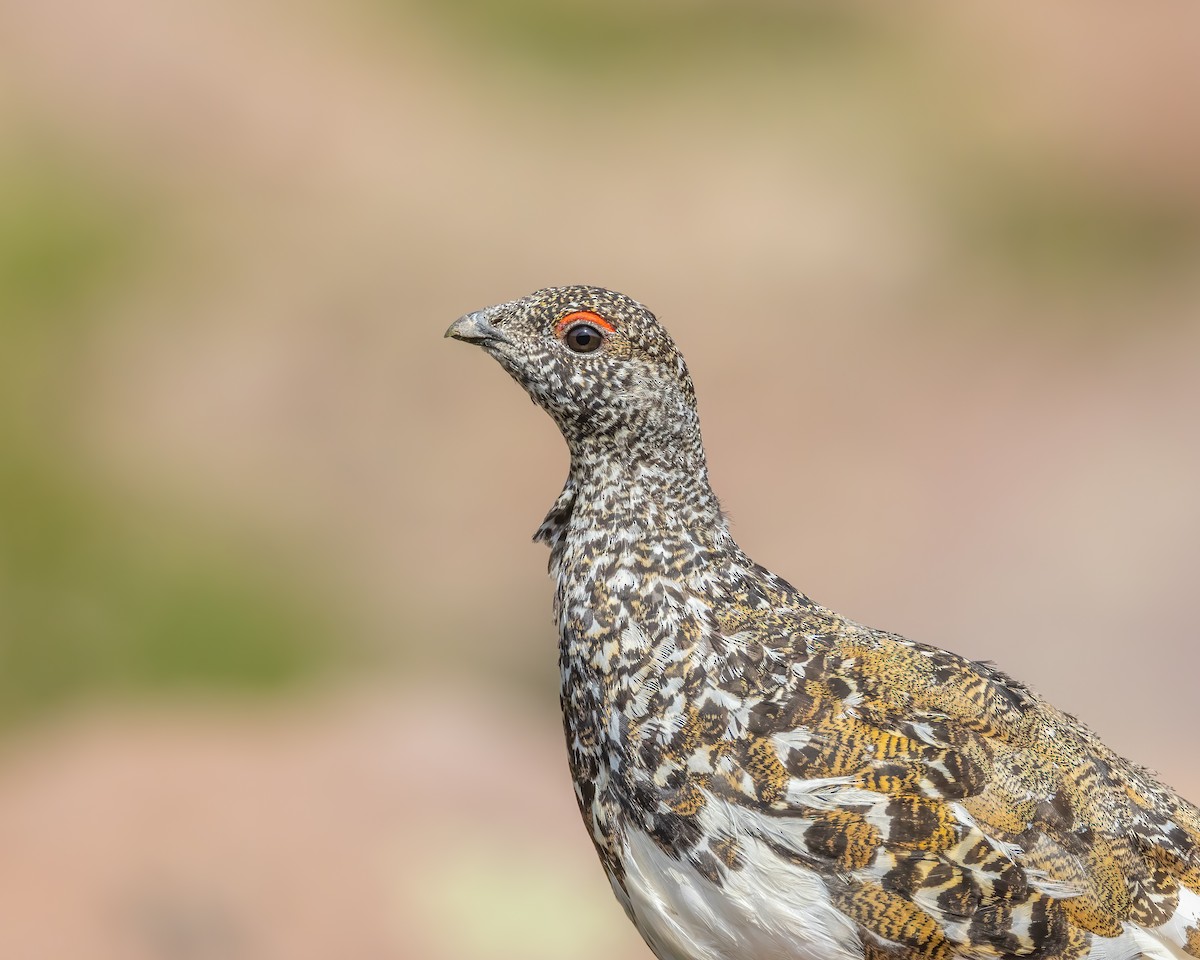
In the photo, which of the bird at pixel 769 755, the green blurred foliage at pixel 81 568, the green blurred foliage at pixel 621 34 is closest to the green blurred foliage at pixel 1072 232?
the green blurred foliage at pixel 621 34

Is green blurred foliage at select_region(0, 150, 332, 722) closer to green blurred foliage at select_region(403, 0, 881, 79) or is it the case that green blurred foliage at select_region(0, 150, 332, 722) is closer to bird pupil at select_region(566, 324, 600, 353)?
green blurred foliage at select_region(403, 0, 881, 79)

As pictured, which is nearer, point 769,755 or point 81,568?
point 769,755

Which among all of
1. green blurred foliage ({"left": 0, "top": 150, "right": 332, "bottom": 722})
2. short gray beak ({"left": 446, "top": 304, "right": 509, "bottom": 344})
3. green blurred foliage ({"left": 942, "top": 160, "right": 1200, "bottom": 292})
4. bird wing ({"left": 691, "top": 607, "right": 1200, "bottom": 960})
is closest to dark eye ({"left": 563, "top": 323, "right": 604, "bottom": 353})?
short gray beak ({"left": 446, "top": 304, "right": 509, "bottom": 344})

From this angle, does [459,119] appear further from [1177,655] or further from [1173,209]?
[1177,655]

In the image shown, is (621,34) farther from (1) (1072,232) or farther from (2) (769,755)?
(2) (769,755)

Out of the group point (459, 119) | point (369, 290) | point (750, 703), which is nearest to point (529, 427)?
point (369, 290)

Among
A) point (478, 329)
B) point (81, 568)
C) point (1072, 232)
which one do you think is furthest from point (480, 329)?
point (1072, 232)
